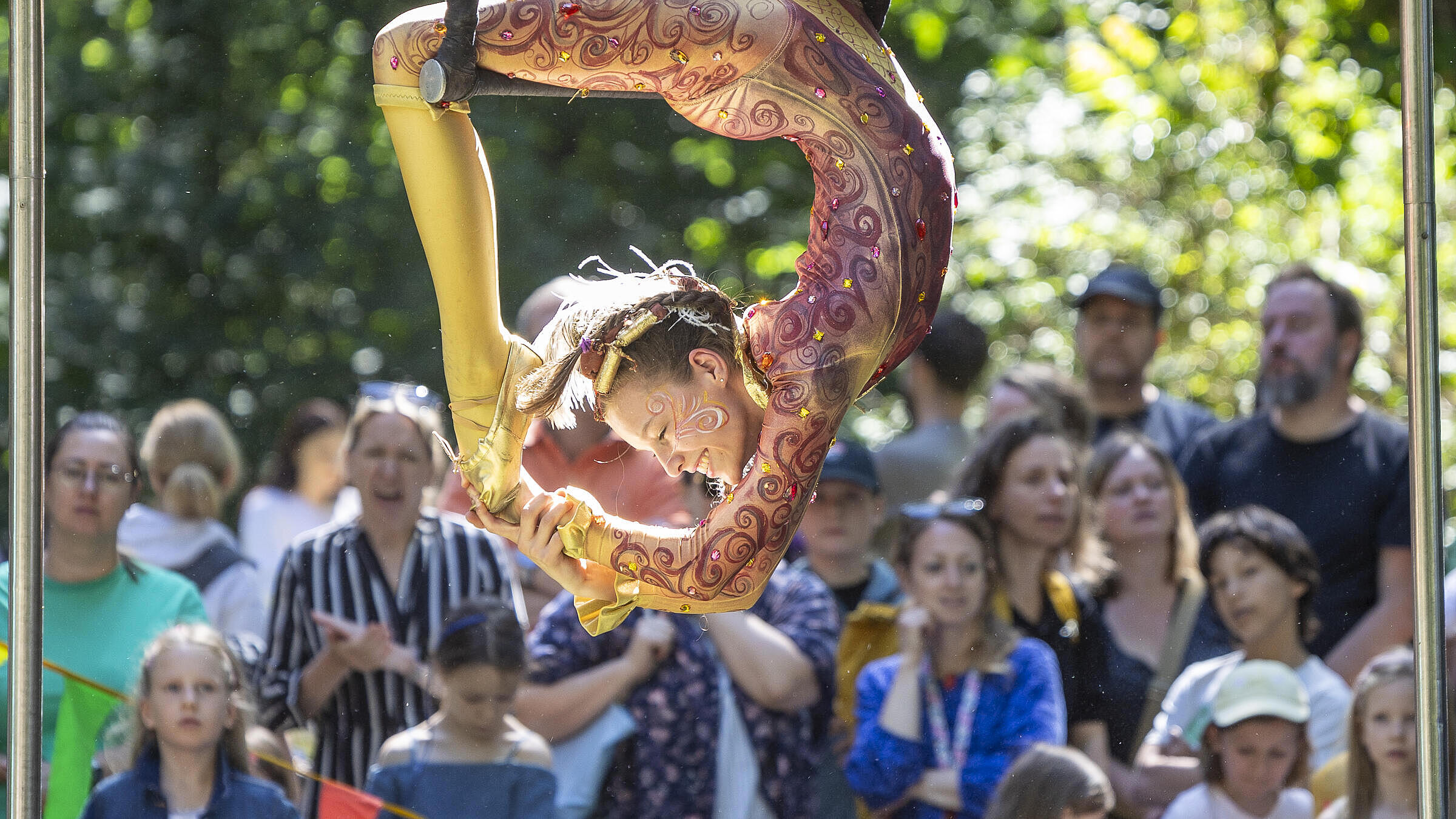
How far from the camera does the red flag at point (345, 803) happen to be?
12.1 feet

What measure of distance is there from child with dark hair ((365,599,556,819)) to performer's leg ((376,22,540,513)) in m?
1.53

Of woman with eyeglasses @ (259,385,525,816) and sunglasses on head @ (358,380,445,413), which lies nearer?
woman with eyeglasses @ (259,385,525,816)

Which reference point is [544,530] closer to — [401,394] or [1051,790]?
[1051,790]

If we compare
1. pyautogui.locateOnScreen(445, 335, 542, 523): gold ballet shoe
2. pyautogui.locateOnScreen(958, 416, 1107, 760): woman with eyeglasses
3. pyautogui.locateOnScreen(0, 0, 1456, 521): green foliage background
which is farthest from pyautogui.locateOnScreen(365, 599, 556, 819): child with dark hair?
pyautogui.locateOnScreen(0, 0, 1456, 521): green foliage background

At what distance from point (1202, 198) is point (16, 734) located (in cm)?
A: 544

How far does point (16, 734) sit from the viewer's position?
2.49 m

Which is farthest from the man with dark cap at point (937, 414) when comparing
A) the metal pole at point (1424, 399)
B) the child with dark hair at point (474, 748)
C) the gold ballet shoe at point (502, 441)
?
the gold ballet shoe at point (502, 441)

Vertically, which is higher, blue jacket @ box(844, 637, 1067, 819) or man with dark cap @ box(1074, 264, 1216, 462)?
man with dark cap @ box(1074, 264, 1216, 462)

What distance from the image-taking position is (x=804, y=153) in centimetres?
220

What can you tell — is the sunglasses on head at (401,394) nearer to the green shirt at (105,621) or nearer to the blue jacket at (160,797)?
the green shirt at (105,621)

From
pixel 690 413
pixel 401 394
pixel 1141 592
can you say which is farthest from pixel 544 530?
pixel 1141 592

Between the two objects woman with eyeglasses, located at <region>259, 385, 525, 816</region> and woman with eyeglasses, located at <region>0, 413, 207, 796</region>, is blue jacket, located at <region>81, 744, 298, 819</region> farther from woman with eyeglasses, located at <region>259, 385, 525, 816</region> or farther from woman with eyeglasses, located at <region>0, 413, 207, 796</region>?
woman with eyeglasses, located at <region>0, 413, 207, 796</region>

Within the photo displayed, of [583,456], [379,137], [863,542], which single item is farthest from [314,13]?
[863,542]

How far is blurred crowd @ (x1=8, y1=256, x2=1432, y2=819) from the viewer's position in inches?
142
